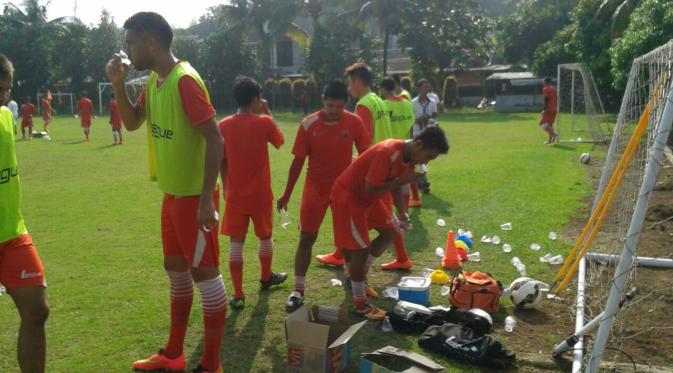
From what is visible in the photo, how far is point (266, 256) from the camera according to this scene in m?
6.43

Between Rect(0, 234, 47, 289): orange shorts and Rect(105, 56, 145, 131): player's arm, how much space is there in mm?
1122

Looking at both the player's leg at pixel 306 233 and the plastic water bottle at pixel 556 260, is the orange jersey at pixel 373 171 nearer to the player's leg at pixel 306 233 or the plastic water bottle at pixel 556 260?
the player's leg at pixel 306 233

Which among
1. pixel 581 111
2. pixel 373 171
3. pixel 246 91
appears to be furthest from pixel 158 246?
pixel 581 111

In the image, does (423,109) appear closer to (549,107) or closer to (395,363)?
(395,363)

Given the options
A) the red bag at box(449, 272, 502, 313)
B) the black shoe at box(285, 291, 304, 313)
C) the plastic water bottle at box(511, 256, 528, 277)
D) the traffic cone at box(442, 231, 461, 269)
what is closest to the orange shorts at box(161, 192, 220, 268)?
the black shoe at box(285, 291, 304, 313)

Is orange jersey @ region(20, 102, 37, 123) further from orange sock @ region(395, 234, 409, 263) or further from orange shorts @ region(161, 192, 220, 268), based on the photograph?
orange shorts @ region(161, 192, 220, 268)

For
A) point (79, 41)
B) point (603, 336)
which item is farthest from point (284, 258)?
point (79, 41)

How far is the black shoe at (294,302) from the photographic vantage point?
5911 mm

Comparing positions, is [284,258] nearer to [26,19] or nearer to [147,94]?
[147,94]

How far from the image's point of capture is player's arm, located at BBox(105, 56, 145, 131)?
4.35 meters

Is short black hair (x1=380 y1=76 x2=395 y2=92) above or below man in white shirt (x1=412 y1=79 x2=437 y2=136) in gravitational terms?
above

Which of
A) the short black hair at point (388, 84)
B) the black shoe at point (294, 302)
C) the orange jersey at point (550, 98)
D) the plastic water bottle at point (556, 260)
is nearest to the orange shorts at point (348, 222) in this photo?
the black shoe at point (294, 302)

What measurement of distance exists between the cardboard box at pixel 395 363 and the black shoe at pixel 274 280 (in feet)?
7.76

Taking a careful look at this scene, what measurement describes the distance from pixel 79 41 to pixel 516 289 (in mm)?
55756
